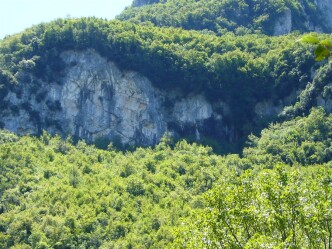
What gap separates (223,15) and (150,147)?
Result: 53.9 m

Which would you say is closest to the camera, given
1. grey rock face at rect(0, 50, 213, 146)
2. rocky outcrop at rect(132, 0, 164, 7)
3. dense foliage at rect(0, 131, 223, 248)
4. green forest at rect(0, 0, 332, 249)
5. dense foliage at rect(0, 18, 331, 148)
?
dense foliage at rect(0, 131, 223, 248)

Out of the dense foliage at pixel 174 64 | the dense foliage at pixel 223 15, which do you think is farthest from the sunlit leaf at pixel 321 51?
the dense foliage at pixel 223 15

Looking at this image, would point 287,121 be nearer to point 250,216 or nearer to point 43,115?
point 43,115

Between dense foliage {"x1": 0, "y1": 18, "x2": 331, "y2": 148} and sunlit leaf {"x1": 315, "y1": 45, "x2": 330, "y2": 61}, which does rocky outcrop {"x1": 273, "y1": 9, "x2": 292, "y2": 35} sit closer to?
dense foliage {"x1": 0, "y1": 18, "x2": 331, "y2": 148}

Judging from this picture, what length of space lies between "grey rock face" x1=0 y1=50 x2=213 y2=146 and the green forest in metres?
1.59

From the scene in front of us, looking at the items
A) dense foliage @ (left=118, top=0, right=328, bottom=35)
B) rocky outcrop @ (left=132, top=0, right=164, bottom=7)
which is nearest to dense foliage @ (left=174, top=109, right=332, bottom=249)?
dense foliage @ (left=118, top=0, right=328, bottom=35)

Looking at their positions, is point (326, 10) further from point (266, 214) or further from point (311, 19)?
point (266, 214)

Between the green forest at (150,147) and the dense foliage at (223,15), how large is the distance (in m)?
7.09

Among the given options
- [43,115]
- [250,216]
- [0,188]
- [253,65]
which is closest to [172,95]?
[253,65]

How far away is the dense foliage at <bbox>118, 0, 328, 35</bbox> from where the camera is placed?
124 m

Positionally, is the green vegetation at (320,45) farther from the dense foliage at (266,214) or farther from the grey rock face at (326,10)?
the grey rock face at (326,10)

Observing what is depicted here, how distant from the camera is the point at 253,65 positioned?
94.1 metres

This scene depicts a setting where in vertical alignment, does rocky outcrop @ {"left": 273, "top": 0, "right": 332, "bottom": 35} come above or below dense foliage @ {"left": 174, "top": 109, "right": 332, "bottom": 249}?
above

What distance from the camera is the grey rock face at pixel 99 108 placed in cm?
8619
